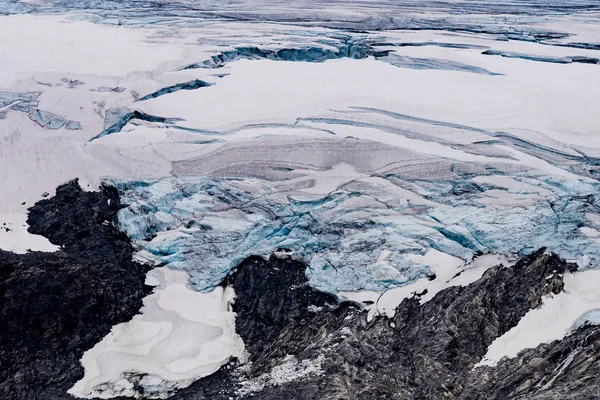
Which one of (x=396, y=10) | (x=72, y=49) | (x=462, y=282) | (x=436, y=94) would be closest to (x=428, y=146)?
(x=436, y=94)

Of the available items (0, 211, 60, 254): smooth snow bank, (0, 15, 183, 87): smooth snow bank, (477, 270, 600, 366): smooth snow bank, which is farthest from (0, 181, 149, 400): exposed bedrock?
(477, 270, 600, 366): smooth snow bank

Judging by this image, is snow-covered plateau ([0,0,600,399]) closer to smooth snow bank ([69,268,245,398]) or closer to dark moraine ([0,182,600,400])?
smooth snow bank ([69,268,245,398])

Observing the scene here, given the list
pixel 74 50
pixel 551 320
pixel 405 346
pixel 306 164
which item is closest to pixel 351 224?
pixel 306 164

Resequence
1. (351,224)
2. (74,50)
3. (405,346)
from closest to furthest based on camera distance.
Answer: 1. (405,346)
2. (351,224)
3. (74,50)

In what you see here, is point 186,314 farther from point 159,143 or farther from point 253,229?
point 159,143

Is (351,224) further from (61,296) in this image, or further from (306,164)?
(61,296)

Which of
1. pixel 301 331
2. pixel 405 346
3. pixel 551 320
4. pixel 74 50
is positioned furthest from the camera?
pixel 74 50

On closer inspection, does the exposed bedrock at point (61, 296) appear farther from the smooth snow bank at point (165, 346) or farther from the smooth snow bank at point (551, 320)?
the smooth snow bank at point (551, 320)

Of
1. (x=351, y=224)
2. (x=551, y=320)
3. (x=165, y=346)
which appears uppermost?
(x=351, y=224)
